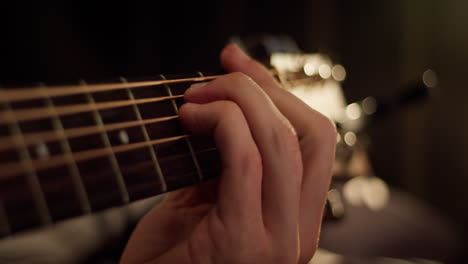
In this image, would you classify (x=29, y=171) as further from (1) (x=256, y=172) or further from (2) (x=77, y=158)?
(1) (x=256, y=172)

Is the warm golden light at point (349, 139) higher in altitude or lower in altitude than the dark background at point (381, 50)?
lower

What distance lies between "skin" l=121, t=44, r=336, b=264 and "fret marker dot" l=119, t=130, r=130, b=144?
76 millimetres

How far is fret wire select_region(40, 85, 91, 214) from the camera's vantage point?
13.3 inches

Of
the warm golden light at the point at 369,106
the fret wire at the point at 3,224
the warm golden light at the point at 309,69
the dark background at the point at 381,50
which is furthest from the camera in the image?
the dark background at the point at 381,50

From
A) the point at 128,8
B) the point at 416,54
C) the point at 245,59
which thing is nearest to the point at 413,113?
the point at 416,54

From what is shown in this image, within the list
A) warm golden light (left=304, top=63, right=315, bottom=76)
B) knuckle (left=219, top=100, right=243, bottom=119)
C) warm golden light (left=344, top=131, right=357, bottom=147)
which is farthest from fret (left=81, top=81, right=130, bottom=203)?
warm golden light (left=344, top=131, right=357, bottom=147)

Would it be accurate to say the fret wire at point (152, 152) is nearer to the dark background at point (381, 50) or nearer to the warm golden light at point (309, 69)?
the warm golden light at point (309, 69)

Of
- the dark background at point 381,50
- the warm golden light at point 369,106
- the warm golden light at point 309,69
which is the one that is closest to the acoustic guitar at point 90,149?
the warm golden light at point 309,69

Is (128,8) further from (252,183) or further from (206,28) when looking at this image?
(252,183)

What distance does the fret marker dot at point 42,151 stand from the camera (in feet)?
1.06

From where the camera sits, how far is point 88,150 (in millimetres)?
351

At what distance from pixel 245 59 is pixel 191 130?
15 centimetres

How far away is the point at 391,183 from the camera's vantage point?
216 cm

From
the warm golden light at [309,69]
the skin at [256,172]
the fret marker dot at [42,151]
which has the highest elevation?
the warm golden light at [309,69]
